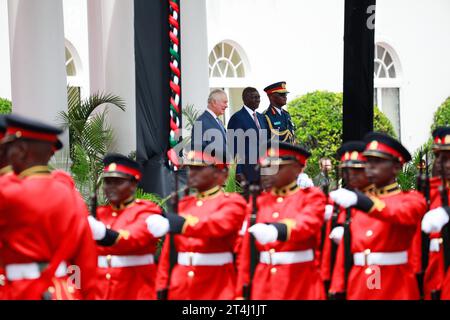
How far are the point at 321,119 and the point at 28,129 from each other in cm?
1356

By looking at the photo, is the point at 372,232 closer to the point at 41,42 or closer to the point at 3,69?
the point at 41,42

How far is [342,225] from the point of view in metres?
8.90

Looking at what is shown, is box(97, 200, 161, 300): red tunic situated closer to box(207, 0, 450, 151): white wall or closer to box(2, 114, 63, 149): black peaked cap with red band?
box(2, 114, 63, 149): black peaked cap with red band

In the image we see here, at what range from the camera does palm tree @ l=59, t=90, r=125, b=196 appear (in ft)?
39.4

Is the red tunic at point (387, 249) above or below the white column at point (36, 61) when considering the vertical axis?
below

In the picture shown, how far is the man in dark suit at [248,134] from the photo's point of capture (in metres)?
12.8

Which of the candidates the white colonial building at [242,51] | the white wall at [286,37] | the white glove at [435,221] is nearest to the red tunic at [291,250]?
the white glove at [435,221]

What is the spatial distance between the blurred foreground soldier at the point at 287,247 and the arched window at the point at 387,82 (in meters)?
14.7

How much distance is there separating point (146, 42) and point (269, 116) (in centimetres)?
253

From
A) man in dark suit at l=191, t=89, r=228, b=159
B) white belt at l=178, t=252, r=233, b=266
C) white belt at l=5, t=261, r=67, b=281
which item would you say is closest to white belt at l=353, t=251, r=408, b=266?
white belt at l=178, t=252, r=233, b=266

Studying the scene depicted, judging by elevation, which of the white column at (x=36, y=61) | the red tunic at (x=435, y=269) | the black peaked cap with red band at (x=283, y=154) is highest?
the white column at (x=36, y=61)

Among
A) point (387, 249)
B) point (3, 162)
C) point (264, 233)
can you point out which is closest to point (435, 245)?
point (387, 249)

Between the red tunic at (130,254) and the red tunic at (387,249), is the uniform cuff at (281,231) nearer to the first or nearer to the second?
the red tunic at (387,249)

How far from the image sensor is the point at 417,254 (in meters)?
8.59
